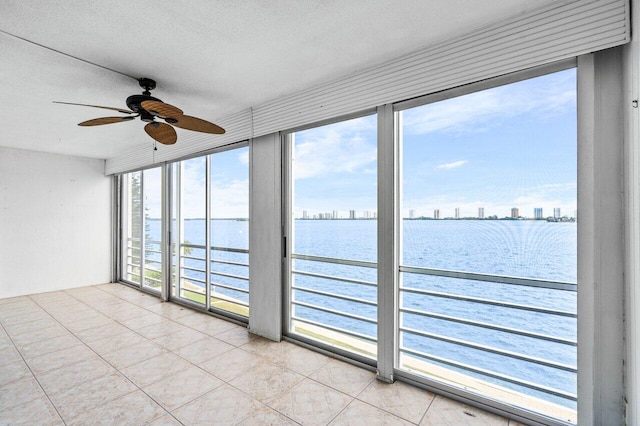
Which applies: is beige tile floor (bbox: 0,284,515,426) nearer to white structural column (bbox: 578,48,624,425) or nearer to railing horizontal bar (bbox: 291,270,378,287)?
white structural column (bbox: 578,48,624,425)

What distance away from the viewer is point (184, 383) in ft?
7.56

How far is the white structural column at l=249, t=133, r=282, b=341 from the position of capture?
10.1 ft

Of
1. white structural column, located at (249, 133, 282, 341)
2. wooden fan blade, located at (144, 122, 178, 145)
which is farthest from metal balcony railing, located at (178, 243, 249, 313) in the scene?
wooden fan blade, located at (144, 122, 178, 145)

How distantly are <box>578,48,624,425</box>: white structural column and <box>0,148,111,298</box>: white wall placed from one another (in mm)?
7134

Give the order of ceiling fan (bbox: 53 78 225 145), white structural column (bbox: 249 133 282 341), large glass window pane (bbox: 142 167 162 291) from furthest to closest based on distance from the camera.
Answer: large glass window pane (bbox: 142 167 162 291)
white structural column (bbox: 249 133 282 341)
ceiling fan (bbox: 53 78 225 145)

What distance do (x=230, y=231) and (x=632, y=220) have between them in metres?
3.70

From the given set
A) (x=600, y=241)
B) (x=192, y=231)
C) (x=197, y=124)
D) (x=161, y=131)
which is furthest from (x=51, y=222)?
(x=600, y=241)

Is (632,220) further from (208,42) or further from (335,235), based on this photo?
(208,42)

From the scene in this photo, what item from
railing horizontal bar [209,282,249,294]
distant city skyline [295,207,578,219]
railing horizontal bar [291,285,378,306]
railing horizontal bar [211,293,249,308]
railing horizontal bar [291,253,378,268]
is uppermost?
distant city skyline [295,207,578,219]

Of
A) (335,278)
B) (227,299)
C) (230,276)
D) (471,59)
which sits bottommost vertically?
(227,299)

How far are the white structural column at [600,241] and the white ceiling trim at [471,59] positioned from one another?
0.15 meters

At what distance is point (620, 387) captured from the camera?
155 centimetres

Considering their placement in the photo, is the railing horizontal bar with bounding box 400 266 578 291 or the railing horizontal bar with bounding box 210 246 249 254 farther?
the railing horizontal bar with bounding box 210 246 249 254

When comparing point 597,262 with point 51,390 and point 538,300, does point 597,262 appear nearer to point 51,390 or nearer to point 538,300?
point 538,300
